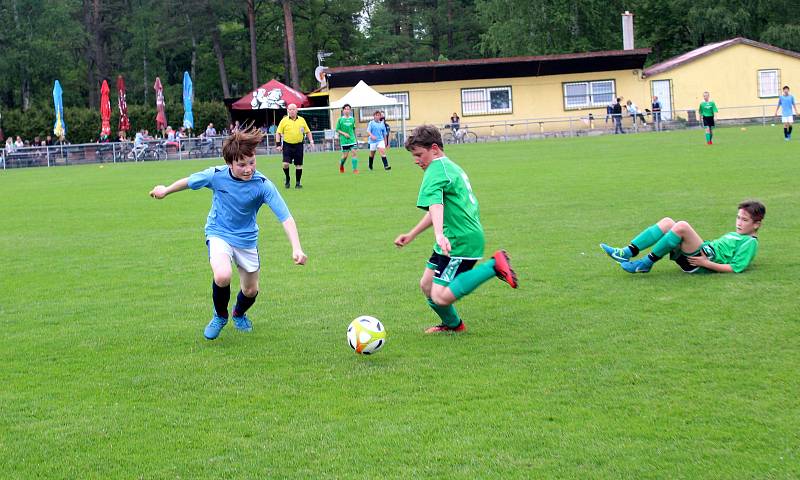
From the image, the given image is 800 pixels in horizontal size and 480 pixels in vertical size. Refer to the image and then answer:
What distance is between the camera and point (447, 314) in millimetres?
7121

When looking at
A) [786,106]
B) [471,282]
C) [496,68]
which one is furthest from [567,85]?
[471,282]

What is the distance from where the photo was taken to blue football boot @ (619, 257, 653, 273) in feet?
29.7

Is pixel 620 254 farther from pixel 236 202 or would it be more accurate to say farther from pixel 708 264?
pixel 236 202

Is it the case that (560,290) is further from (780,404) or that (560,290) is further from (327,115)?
(327,115)

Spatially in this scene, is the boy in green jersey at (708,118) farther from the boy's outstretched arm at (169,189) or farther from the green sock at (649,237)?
the boy's outstretched arm at (169,189)

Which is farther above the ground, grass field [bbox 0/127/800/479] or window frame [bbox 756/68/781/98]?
window frame [bbox 756/68/781/98]

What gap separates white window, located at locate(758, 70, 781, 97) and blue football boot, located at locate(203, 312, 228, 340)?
1868 inches

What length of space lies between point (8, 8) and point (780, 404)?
6989 centimetres

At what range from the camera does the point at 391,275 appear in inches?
384

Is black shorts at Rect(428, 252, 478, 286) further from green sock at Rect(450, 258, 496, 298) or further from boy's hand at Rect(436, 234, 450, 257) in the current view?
boy's hand at Rect(436, 234, 450, 257)

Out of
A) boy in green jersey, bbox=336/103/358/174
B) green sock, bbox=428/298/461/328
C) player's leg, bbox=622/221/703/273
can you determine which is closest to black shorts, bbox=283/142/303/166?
boy in green jersey, bbox=336/103/358/174

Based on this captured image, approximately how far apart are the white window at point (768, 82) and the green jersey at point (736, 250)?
44175 millimetres

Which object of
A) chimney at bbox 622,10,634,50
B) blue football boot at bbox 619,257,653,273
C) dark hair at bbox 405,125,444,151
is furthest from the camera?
chimney at bbox 622,10,634,50

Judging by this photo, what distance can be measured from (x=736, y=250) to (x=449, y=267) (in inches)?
130
